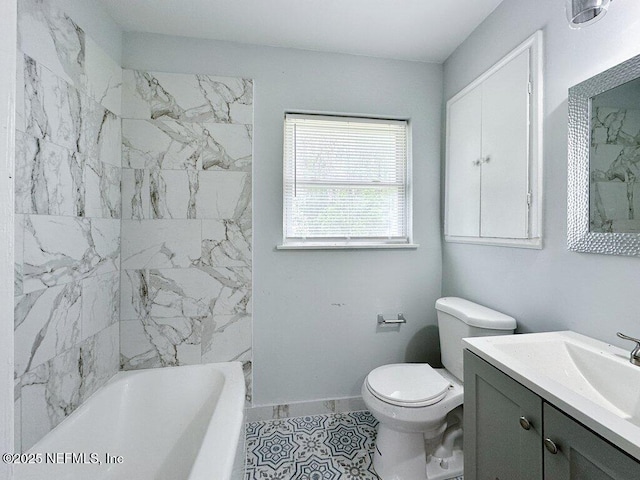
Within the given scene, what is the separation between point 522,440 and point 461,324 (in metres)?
0.75

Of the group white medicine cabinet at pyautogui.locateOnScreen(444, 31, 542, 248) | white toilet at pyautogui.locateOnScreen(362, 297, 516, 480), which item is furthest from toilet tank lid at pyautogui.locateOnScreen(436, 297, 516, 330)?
white medicine cabinet at pyautogui.locateOnScreen(444, 31, 542, 248)

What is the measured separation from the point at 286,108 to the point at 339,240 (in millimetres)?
930

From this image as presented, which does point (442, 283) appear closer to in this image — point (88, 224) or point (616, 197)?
point (616, 197)

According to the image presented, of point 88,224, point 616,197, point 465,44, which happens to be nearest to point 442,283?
point 616,197

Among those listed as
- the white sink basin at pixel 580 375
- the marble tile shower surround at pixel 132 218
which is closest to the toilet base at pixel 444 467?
the white sink basin at pixel 580 375

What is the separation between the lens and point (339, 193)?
6.56 feet

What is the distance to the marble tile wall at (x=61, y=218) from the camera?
1.07 meters

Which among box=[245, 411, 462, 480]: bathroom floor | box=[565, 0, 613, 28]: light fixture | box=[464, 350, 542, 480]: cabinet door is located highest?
box=[565, 0, 613, 28]: light fixture

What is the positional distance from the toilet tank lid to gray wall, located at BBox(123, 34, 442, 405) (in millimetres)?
371

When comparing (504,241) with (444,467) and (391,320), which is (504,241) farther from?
(444,467)

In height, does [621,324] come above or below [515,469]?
above

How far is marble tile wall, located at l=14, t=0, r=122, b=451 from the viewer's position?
3.51 ft

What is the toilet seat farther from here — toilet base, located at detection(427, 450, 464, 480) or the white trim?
the white trim

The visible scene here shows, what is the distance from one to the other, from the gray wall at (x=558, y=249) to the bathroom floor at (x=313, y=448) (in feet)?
3.24
